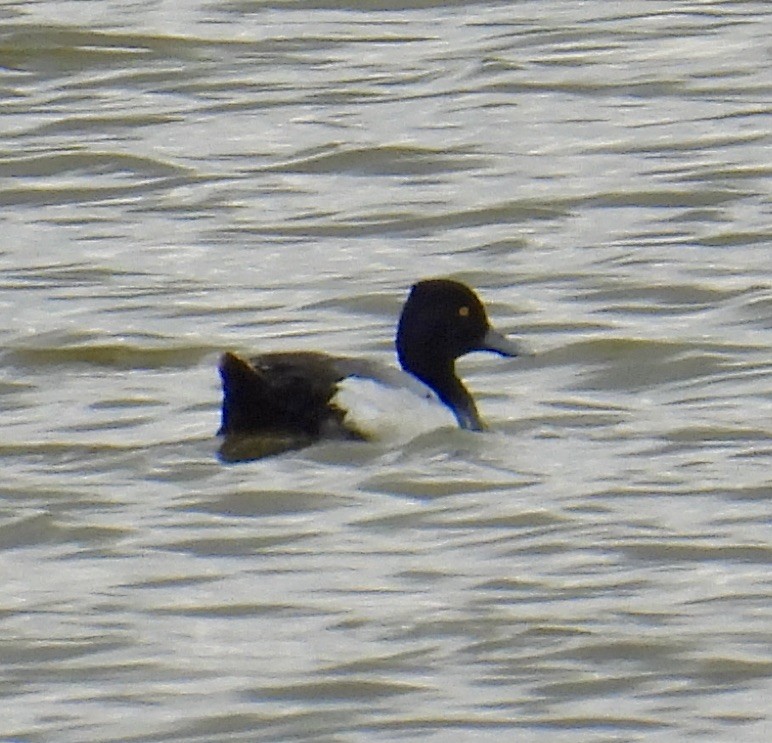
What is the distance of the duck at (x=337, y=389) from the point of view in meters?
9.95

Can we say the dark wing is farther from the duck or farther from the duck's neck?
the duck's neck

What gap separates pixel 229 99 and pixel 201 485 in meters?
6.12

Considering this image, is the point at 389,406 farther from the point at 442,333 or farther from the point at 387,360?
the point at 387,360

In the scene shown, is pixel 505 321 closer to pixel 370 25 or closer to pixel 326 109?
pixel 326 109

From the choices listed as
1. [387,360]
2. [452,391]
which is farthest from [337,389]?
[387,360]

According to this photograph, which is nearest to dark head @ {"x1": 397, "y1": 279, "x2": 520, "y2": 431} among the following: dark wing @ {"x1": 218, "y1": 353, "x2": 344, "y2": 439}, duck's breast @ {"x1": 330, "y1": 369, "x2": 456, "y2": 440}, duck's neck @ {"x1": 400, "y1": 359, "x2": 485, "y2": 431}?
duck's neck @ {"x1": 400, "y1": 359, "x2": 485, "y2": 431}

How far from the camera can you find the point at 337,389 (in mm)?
10031

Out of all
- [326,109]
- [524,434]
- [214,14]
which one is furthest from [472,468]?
[214,14]

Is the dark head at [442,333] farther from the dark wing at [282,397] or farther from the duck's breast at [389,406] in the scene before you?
the dark wing at [282,397]

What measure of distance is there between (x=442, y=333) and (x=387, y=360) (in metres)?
0.81

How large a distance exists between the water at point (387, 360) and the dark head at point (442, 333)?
20 cm

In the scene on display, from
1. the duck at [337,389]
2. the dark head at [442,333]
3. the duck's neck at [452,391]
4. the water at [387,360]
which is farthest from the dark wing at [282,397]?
the dark head at [442,333]

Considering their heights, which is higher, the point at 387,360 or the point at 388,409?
the point at 388,409

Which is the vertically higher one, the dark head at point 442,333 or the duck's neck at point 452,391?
the dark head at point 442,333
